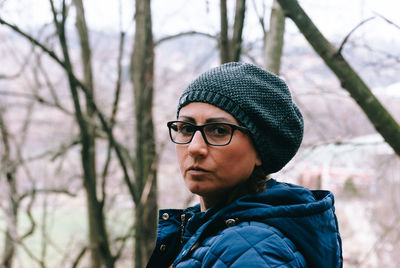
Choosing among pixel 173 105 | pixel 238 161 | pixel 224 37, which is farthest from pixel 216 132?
pixel 173 105

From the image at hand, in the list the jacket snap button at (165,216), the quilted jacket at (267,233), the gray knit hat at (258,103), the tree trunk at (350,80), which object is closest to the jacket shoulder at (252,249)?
the quilted jacket at (267,233)

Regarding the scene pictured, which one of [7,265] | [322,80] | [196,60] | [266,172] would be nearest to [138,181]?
[322,80]

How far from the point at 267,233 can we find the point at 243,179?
11.0 inches

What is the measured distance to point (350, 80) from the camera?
178cm

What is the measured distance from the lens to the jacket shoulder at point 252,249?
0.87 meters

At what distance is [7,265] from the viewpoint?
7891mm

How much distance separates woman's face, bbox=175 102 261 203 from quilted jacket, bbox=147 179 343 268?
82 mm

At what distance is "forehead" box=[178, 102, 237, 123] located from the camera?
1.16 meters

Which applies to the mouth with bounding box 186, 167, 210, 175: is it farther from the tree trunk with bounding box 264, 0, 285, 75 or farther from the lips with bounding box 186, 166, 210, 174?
the tree trunk with bounding box 264, 0, 285, 75

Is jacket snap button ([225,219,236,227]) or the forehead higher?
the forehead

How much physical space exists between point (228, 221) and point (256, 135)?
0.94 feet

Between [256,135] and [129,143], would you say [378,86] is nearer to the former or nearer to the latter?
[256,135]

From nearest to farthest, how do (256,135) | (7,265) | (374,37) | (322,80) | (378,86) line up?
1. (256,135)
2. (374,37)
3. (378,86)
4. (322,80)
5. (7,265)

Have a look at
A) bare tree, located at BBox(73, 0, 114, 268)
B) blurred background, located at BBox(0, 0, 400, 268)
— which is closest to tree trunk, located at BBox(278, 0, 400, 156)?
blurred background, located at BBox(0, 0, 400, 268)
